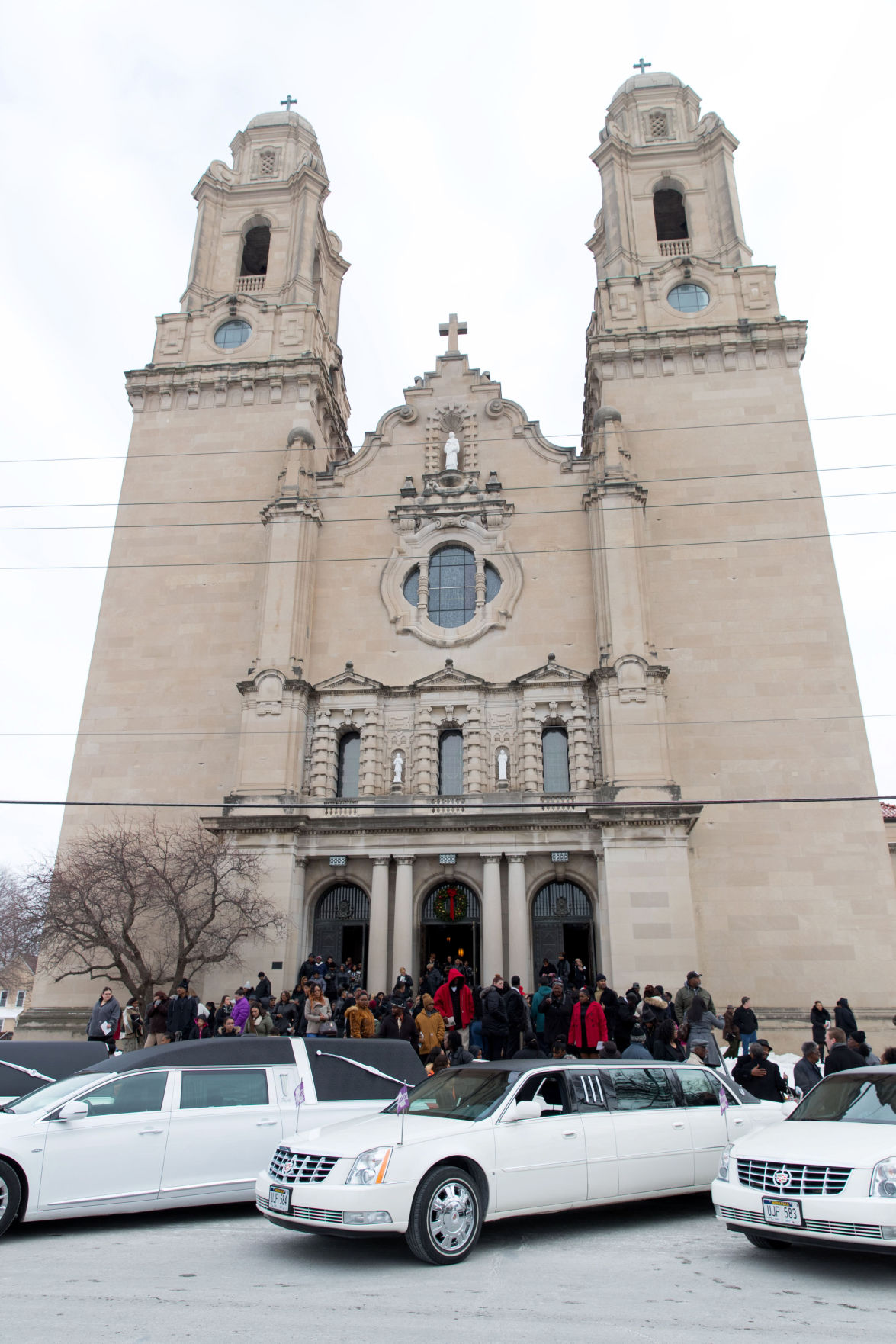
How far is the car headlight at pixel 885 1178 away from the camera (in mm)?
6816

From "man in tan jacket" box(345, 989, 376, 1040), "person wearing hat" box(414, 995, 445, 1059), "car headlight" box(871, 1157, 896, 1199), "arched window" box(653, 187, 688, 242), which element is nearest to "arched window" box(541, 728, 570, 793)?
"person wearing hat" box(414, 995, 445, 1059)

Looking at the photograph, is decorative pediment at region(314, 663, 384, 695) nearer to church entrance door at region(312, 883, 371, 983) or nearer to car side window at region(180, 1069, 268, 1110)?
church entrance door at region(312, 883, 371, 983)

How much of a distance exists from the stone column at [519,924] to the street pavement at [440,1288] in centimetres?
1575

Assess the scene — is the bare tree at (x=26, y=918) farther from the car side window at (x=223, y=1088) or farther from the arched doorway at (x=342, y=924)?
the car side window at (x=223, y=1088)

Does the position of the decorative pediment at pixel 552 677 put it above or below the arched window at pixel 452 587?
below

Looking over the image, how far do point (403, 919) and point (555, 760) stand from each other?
6546 mm

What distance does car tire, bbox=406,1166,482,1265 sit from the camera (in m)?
7.34

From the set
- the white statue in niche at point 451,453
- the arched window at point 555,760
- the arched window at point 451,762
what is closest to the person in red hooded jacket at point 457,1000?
the arched window at point 451,762

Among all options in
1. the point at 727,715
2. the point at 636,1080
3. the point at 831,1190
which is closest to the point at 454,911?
the point at 727,715

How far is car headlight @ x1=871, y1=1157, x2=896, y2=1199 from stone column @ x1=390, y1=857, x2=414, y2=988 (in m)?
18.9

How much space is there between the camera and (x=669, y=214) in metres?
39.2

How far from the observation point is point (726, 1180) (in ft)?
25.6

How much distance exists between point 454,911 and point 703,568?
1347 centimetres

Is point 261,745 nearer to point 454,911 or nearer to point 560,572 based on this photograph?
point 454,911
